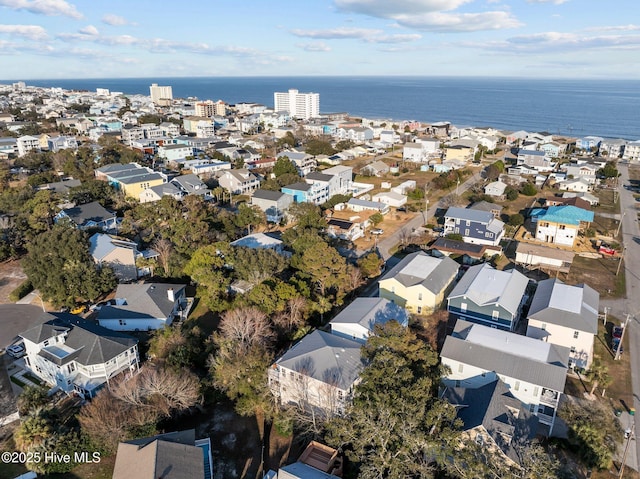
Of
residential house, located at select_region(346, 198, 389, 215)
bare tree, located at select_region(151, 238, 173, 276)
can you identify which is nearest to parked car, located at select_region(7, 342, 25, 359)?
bare tree, located at select_region(151, 238, 173, 276)

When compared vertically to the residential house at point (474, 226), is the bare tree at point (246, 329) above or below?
below

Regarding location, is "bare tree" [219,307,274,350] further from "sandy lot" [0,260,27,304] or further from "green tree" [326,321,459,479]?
"sandy lot" [0,260,27,304]

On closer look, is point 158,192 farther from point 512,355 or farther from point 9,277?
point 512,355

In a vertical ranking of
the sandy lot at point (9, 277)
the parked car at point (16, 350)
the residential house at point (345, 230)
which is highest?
the residential house at point (345, 230)

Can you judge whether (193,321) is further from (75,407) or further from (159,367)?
(75,407)

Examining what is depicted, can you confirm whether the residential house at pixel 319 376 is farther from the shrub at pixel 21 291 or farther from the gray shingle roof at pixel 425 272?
the shrub at pixel 21 291

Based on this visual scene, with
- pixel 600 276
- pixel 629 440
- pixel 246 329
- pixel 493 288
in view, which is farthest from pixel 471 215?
pixel 246 329

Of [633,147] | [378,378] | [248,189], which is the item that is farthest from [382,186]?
[633,147]

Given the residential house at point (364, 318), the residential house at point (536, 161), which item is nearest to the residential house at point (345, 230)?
the residential house at point (364, 318)
